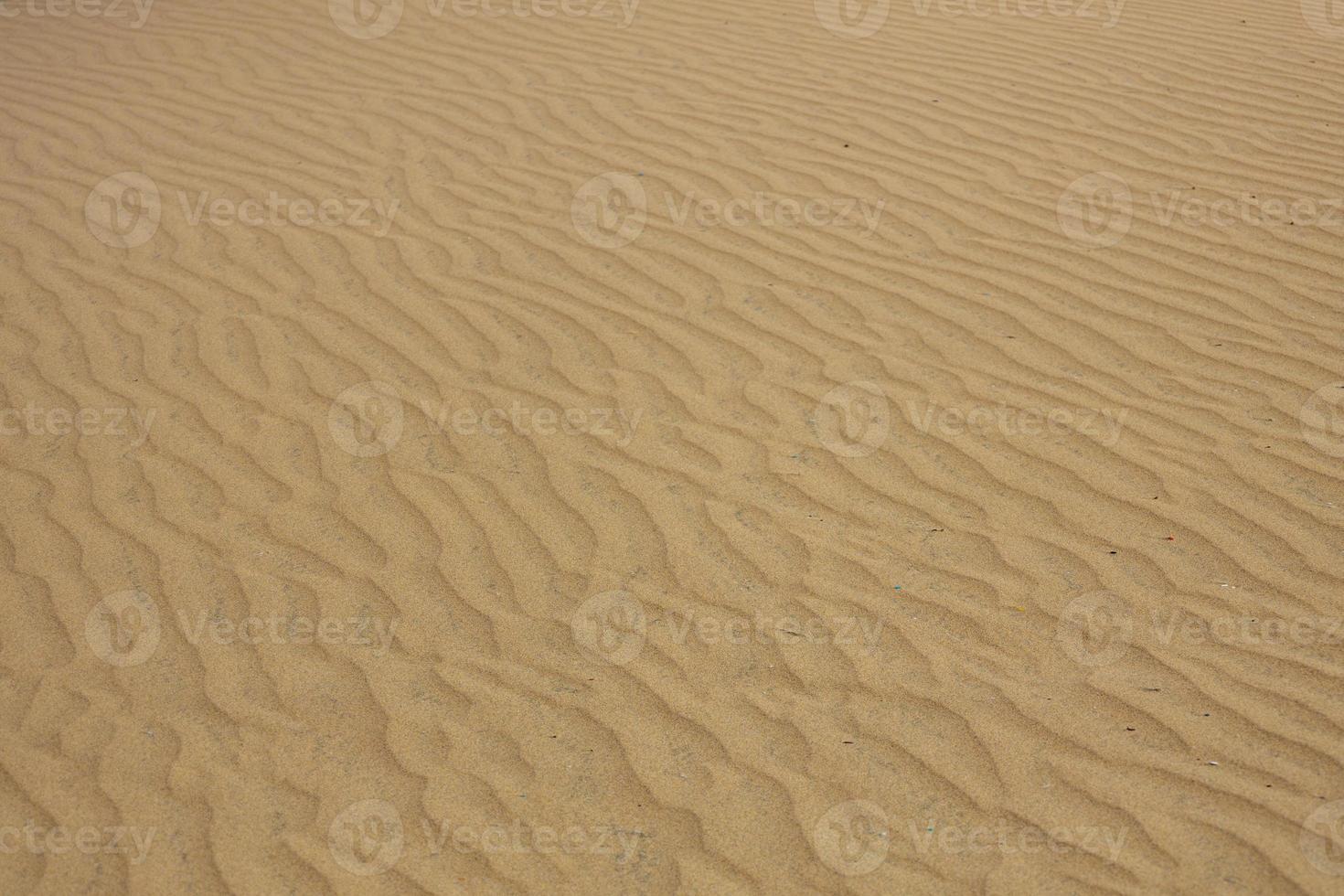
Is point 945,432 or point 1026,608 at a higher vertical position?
point 945,432

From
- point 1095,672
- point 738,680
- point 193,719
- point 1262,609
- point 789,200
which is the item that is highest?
point 789,200

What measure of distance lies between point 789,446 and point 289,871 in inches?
78.3

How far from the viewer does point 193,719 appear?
2.88 meters

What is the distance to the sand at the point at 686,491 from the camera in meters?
2.61

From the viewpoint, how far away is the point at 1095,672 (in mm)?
2920

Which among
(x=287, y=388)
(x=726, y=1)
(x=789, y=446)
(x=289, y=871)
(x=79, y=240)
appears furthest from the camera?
(x=726, y=1)

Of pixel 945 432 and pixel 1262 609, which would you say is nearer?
pixel 1262 609

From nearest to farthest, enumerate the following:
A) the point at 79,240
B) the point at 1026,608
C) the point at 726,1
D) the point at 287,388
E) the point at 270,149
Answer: the point at 1026,608, the point at 287,388, the point at 79,240, the point at 270,149, the point at 726,1

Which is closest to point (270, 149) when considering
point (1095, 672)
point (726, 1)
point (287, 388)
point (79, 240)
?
point (79, 240)

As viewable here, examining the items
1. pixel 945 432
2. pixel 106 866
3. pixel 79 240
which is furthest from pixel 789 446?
pixel 79 240

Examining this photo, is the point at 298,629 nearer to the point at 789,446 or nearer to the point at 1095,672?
the point at 789,446

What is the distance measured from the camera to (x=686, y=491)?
361 centimetres

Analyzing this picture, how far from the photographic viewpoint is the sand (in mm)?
2607

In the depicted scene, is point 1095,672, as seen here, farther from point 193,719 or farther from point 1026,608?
point 193,719
